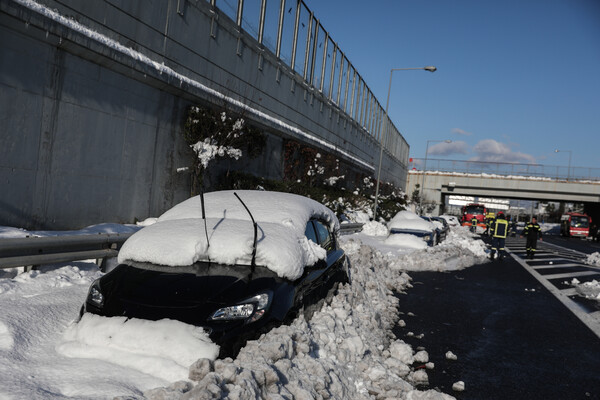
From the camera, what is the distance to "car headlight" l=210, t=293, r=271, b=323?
3461 millimetres

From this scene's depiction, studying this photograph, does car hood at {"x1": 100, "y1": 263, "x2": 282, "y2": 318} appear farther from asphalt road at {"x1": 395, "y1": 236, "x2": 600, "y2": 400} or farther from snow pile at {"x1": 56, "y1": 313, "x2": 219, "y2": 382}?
asphalt road at {"x1": 395, "y1": 236, "x2": 600, "y2": 400}

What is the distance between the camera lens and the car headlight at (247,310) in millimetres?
3461

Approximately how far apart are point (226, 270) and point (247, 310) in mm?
619

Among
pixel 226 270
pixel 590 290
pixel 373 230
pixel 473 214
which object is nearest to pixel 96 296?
pixel 226 270

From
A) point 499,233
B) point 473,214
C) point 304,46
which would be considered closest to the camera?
point 499,233

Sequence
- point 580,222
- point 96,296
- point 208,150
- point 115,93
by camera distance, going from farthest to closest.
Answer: point 580,222, point 208,150, point 115,93, point 96,296

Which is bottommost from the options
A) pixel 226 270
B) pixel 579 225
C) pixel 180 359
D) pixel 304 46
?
pixel 180 359

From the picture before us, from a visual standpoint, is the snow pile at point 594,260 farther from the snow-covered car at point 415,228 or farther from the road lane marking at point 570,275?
the snow-covered car at point 415,228

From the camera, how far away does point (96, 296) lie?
3795 millimetres

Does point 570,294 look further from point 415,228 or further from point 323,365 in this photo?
point 323,365

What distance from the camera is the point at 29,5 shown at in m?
8.05

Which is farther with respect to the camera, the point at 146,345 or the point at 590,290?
the point at 590,290

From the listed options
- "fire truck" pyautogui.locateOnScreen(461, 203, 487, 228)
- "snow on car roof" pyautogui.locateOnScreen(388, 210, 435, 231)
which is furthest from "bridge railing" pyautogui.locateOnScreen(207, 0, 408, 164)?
"fire truck" pyautogui.locateOnScreen(461, 203, 487, 228)

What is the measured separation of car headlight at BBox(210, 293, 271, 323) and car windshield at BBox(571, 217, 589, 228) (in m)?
58.3
